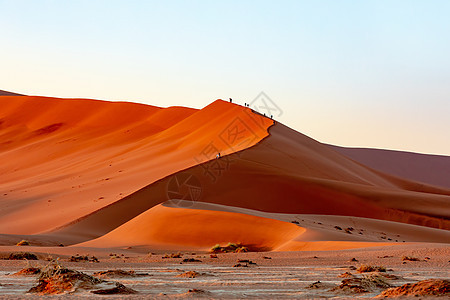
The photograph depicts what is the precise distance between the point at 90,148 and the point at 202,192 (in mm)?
30746

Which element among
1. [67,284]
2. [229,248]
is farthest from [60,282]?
[229,248]

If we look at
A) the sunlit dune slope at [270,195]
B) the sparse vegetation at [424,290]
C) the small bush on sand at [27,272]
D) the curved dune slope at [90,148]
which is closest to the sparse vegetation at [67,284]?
the small bush on sand at [27,272]

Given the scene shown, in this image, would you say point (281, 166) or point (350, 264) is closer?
point (350, 264)

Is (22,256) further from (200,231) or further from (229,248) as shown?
(200,231)

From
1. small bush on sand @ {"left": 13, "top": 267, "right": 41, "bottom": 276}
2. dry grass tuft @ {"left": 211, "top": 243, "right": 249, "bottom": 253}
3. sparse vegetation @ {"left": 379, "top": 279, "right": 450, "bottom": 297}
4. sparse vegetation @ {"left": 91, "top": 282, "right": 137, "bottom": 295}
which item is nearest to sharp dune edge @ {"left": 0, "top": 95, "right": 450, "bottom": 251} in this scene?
dry grass tuft @ {"left": 211, "top": 243, "right": 249, "bottom": 253}

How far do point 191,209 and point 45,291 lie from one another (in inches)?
744

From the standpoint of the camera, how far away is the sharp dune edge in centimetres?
2758

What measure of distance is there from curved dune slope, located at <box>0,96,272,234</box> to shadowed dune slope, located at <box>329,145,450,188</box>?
160 feet

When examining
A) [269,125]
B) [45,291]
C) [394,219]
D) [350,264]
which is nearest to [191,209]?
[350,264]

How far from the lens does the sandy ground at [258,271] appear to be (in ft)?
35.5

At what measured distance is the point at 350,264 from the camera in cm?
1702

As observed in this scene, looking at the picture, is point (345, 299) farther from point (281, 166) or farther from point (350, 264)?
point (281, 166)

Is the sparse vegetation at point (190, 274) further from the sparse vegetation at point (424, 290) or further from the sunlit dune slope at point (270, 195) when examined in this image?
the sunlit dune slope at point (270, 195)

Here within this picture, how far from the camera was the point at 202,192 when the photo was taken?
129 feet
